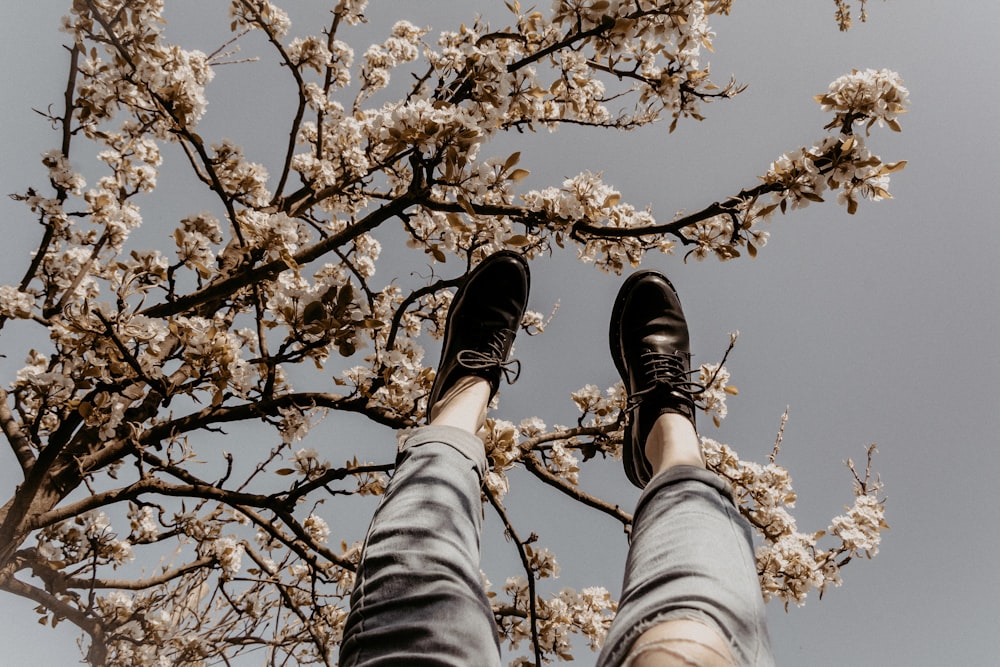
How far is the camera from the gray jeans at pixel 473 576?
2.78 ft

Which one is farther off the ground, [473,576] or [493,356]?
[493,356]

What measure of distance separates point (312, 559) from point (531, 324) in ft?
6.41

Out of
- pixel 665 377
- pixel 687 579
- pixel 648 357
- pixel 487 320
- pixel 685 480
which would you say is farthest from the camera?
pixel 487 320

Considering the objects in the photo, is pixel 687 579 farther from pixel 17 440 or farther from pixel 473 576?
pixel 17 440

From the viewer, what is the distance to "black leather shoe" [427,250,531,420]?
1.99 meters

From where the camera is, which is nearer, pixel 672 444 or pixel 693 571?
pixel 693 571

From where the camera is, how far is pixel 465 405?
66.5 inches

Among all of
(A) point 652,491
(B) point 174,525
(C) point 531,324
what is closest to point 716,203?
(A) point 652,491

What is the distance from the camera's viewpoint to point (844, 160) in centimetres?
162

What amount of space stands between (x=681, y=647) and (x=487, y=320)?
161 cm

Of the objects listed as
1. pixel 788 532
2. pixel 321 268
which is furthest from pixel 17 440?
pixel 788 532

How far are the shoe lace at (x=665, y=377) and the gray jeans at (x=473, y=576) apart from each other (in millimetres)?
694

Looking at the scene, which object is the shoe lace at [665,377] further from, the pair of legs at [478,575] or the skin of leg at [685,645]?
the skin of leg at [685,645]

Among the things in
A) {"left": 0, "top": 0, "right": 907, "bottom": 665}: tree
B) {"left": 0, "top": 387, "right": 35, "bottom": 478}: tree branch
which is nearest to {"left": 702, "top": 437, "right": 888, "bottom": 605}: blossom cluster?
{"left": 0, "top": 0, "right": 907, "bottom": 665}: tree
